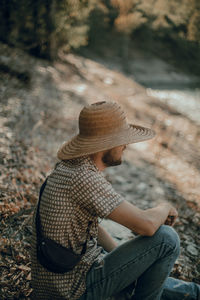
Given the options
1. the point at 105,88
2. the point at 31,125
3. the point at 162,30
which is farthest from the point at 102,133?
the point at 162,30

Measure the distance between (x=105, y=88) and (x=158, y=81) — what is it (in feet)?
22.8

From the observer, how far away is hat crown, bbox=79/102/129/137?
202cm

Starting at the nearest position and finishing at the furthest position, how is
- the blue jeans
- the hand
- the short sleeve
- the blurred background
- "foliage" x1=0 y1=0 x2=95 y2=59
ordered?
the short sleeve → the blue jeans → the hand → the blurred background → "foliage" x1=0 y1=0 x2=95 y2=59

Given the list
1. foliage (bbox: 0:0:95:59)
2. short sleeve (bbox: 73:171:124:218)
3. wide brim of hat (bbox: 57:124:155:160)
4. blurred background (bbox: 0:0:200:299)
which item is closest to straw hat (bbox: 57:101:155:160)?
wide brim of hat (bbox: 57:124:155:160)

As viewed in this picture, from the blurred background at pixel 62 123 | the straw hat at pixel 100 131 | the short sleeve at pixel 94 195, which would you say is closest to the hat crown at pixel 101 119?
the straw hat at pixel 100 131

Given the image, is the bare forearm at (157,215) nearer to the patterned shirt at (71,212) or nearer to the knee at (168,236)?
the knee at (168,236)

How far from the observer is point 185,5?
19.1 metres

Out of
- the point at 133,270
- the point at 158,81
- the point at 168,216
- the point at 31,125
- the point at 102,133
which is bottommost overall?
the point at 158,81

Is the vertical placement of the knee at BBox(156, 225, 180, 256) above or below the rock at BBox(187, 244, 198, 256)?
above

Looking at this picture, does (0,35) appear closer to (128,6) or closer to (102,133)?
(128,6)

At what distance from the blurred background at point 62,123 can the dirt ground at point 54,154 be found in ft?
0.04

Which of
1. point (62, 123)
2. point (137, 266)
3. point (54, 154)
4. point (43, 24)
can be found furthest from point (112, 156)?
point (43, 24)

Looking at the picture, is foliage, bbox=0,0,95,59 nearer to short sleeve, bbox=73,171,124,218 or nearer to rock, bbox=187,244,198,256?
rock, bbox=187,244,198,256

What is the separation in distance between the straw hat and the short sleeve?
22 centimetres
